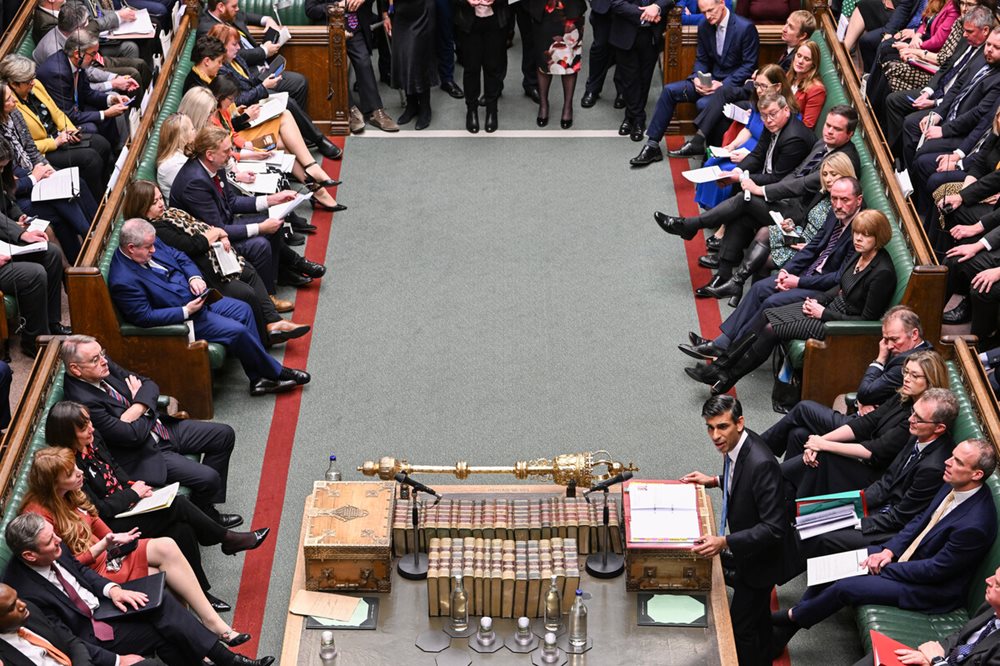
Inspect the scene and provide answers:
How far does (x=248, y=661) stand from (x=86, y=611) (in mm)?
764

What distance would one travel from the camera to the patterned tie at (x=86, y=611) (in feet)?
19.9

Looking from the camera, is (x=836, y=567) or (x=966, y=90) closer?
(x=836, y=567)

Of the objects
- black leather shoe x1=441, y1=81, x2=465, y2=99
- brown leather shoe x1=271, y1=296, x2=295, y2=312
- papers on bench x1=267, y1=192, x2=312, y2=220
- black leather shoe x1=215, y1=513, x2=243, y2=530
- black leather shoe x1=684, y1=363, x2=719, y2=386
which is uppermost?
papers on bench x1=267, y1=192, x2=312, y2=220

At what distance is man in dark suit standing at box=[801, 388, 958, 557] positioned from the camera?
6.55 metres

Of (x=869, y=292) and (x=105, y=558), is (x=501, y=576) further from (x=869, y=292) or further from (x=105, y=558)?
(x=869, y=292)

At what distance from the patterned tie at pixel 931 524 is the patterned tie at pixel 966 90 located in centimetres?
395

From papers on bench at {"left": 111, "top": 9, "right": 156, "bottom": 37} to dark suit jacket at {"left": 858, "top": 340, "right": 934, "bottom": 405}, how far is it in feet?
20.5

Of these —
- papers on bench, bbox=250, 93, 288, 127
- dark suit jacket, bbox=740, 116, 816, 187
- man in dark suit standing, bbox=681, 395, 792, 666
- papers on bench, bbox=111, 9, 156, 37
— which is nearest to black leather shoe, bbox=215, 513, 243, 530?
man in dark suit standing, bbox=681, 395, 792, 666

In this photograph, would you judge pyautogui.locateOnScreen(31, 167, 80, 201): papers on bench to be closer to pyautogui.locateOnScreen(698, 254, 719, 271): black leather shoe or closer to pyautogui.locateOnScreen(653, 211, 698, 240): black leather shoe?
pyautogui.locateOnScreen(653, 211, 698, 240): black leather shoe

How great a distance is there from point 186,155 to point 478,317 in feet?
6.88

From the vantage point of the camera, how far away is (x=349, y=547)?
620 cm

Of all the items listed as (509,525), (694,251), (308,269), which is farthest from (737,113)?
(509,525)

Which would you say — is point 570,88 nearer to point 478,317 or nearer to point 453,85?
point 453,85

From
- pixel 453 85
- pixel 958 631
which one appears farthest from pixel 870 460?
pixel 453 85
